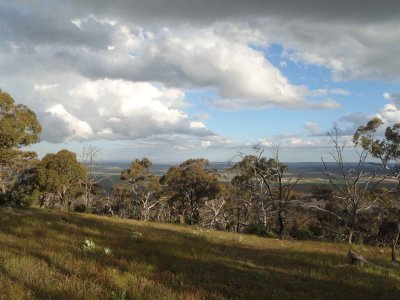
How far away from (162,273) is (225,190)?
4739 cm

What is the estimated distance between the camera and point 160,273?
767 centimetres

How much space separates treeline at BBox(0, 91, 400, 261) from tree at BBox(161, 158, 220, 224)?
14cm

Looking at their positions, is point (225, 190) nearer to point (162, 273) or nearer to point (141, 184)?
point (141, 184)

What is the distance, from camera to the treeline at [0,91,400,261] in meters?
33.0

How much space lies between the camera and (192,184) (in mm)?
56031

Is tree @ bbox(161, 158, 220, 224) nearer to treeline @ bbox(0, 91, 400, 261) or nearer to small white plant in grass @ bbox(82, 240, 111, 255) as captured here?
treeline @ bbox(0, 91, 400, 261)

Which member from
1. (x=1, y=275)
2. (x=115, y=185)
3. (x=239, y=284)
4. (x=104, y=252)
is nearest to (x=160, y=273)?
(x=239, y=284)

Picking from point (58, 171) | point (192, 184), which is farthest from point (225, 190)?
point (58, 171)

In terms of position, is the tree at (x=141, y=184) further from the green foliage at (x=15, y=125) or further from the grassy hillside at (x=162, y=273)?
the grassy hillside at (x=162, y=273)

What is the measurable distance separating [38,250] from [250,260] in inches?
204

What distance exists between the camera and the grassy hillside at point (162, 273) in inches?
244

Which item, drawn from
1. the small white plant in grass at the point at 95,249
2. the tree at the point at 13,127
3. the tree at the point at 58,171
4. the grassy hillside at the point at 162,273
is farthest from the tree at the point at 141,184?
the small white plant in grass at the point at 95,249

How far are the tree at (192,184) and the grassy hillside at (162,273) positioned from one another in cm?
4326

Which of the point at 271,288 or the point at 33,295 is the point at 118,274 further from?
the point at 271,288
